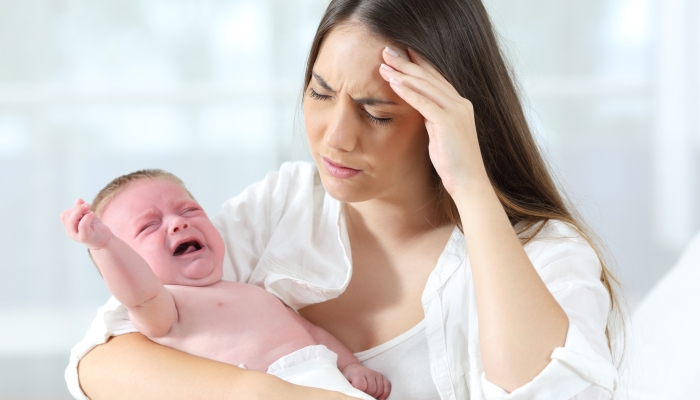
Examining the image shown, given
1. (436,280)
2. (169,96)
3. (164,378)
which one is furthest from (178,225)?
(169,96)

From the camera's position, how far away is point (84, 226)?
1.19m

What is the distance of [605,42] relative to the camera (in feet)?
10.6

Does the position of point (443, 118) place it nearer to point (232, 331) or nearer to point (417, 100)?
point (417, 100)

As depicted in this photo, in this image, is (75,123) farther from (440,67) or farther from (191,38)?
(440,67)

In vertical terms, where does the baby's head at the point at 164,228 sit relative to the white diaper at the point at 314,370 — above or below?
above

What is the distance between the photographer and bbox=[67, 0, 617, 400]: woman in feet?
3.85

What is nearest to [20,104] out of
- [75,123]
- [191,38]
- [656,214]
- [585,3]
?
[75,123]

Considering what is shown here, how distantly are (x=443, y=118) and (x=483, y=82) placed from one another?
274mm

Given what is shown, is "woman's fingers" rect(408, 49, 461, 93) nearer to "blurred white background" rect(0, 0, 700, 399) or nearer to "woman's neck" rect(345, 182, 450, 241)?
"woman's neck" rect(345, 182, 450, 241)

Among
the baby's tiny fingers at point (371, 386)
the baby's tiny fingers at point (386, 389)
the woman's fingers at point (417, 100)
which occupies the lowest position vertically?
the baby's tiny fingers at point (386, 389)

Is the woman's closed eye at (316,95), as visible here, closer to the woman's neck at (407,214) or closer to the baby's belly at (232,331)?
the woman's neck at (407,214)

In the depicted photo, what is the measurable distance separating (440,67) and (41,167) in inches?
92.5

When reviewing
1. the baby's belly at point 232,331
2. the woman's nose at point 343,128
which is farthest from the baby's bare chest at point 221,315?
the woman's nose at point 343,128

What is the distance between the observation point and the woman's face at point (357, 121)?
54.2 inches
